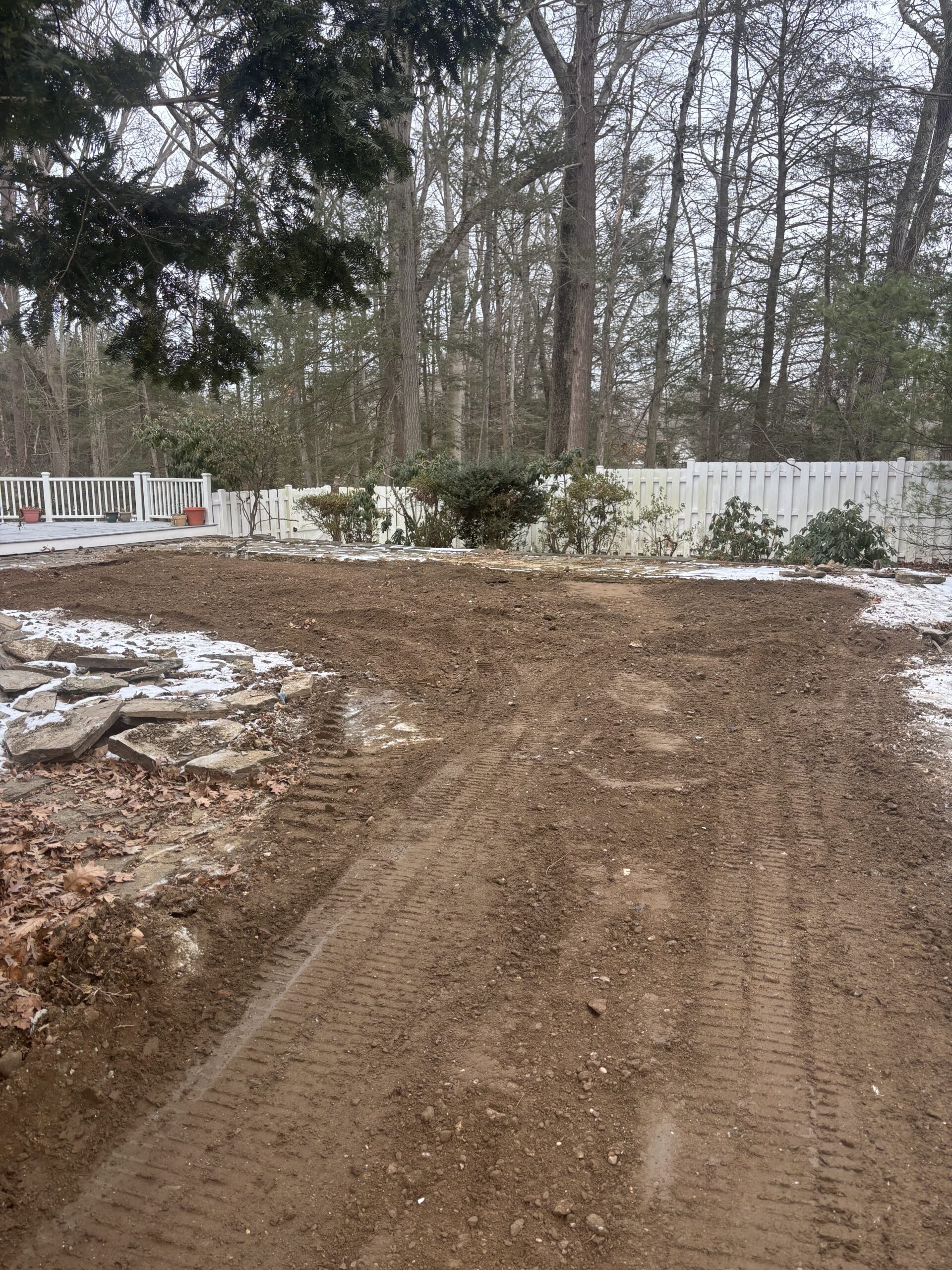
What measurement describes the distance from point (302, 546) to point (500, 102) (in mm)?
13430

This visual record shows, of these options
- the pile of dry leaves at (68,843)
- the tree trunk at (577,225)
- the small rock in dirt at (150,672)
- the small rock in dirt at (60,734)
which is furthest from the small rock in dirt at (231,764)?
the tree trunk at (577,225)

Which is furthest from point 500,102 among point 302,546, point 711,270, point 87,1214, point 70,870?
point 87,1214

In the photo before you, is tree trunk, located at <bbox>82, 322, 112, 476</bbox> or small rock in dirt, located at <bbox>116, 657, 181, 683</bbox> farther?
tree trunk, located at <bbox>82, 322, 112, 476</bbox>

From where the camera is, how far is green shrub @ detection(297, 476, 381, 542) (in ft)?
49.5

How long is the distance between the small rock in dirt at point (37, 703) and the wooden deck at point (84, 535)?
996 cm

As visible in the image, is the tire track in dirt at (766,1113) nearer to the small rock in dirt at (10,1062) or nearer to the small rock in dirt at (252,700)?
the small rock in dirt at (10,1062)

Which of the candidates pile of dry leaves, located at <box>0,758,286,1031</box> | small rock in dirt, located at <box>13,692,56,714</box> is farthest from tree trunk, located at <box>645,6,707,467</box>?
pile of dry leaves, located at <box>0,758,286,1031</box>

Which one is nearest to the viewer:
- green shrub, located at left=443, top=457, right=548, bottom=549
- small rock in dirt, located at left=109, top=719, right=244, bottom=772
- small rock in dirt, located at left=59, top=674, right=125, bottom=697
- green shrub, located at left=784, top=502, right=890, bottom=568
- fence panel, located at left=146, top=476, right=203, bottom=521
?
small rock in dirt, located at left=109, top=719, right=244, bottom=772

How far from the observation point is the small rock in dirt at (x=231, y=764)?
4570 mm

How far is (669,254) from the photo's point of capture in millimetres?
23172

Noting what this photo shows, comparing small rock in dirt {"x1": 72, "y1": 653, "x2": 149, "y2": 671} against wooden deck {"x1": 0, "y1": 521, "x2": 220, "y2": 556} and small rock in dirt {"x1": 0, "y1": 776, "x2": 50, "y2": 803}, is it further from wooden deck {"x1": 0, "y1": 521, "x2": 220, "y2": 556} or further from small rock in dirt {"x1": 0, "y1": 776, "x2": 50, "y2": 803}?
wooden deck {"x1": 0, "y1": 521, "x2": 220, "y2": 556}

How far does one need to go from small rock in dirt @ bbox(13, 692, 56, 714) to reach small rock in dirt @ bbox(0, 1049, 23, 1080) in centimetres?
325

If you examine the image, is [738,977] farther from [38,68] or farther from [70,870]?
[38,68]

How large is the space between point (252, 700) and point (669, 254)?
70.1ft
